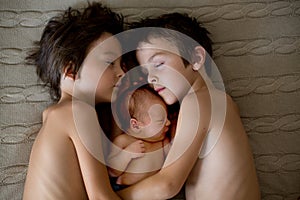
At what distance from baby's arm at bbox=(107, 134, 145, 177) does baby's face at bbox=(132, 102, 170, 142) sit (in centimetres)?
2

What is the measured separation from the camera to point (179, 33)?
1129 millimetres

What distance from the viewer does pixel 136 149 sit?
1.06 metres

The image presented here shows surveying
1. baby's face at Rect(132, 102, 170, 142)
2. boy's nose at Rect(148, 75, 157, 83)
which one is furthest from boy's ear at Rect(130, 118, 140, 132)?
boy's nose at Rect(148, 75, 157, 83)

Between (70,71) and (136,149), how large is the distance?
0.24 meters

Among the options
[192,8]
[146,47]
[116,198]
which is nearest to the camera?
[116,198]

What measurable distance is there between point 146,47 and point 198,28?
0.48 feet

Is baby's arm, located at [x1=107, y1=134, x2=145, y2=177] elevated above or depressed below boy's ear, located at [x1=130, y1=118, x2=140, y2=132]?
below

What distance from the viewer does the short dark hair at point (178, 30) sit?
3.68 feet

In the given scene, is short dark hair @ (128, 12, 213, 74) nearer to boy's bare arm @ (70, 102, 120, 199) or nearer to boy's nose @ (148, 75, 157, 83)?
boy's nose @ (148, 75, 157, 83)

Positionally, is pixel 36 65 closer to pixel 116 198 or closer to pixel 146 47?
pixel 146 47

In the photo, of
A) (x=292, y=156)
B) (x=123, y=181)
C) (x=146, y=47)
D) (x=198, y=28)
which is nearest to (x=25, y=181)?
(x=123, y=181)

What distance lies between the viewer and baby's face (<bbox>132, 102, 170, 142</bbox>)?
1.08 metres

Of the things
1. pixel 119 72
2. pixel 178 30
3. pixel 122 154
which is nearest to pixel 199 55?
pixel 178 30

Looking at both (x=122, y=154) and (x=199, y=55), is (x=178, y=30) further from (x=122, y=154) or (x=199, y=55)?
(x=122, y=154)
